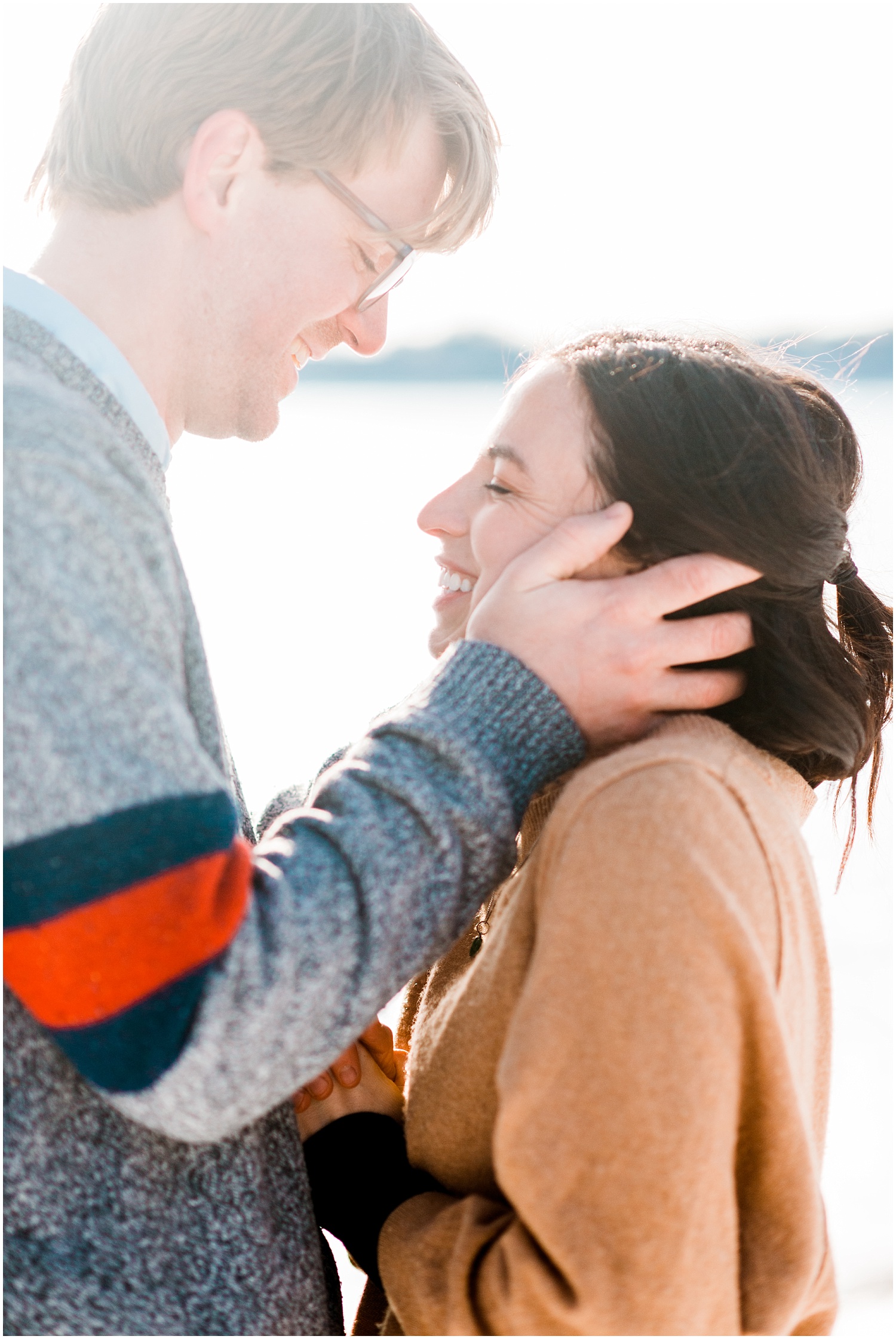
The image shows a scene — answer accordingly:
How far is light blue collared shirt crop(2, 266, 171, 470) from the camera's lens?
117cm

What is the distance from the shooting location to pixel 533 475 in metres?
1.39

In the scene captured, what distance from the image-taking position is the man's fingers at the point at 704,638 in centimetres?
118

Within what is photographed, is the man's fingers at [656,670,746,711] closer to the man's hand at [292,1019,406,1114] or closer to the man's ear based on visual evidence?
the man's hand at [292,1019,406,1114]

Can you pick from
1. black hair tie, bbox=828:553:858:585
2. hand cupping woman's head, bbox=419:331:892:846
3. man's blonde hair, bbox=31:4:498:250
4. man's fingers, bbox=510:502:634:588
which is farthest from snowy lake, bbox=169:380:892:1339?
man's blonde hair, bbox=31:4:498:250

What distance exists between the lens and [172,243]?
4.60ft

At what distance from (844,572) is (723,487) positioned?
33 centimetres

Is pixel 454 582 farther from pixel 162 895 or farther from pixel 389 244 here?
pixel 162 895

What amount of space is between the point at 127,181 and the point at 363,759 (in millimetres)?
925

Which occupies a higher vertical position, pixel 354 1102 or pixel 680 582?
pixel 680 582

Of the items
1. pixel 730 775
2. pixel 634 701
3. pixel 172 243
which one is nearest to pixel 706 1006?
pixel 730 775

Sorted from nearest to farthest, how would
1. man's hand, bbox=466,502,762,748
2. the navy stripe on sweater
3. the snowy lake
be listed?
the navy stripe on sweater < man's hand, bbox=466,502,762,748 < the snowy lake

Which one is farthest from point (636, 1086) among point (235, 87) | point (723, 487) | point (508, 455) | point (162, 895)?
point (235, 87)

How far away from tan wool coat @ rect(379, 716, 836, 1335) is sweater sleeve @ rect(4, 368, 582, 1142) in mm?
119

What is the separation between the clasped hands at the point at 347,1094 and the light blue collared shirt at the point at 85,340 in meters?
0.84
